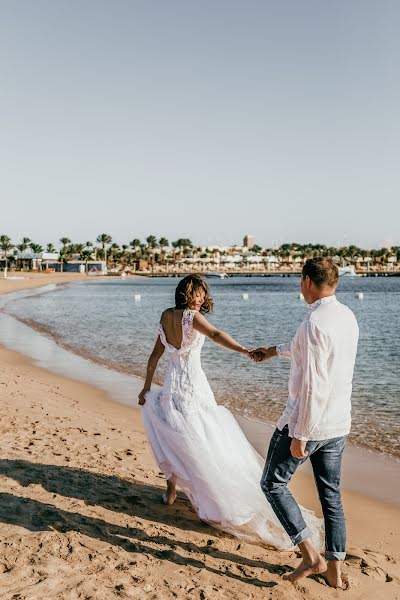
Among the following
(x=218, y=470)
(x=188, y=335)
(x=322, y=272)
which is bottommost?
(x=218, y=470)

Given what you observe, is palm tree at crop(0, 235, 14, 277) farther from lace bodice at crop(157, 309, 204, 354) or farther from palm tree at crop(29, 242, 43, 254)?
lace bodice at crop(157, 309, 204, 354)

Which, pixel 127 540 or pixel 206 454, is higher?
pixel 206 454

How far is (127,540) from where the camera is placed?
15.4ft

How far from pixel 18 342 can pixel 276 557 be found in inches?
715

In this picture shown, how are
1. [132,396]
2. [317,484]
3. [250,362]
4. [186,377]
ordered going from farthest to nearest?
[250,362]
[132,396]
[186,377]
[317,484]

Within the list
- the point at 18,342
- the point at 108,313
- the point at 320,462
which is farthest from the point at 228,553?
the point at 108,313

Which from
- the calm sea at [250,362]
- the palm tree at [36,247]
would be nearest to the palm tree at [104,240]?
the palm tree at [36,247]

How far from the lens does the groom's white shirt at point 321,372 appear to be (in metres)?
3.67

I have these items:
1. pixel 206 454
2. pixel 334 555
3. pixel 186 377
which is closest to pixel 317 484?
pixel 334 555

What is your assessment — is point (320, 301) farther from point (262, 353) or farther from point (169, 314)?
point (169, 314)

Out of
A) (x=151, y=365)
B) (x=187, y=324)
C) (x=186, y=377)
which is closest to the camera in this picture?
(x=187, y=324)

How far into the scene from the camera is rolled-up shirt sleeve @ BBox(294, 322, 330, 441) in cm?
366

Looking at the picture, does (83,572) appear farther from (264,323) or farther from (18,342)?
(264,323)

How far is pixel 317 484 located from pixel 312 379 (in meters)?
Result: 0.85
